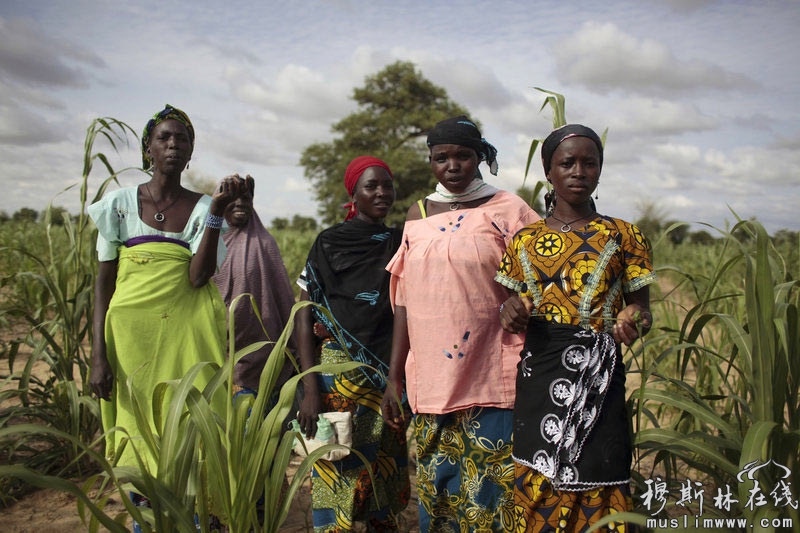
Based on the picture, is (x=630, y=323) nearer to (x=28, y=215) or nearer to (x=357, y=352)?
(x=357, y=352)

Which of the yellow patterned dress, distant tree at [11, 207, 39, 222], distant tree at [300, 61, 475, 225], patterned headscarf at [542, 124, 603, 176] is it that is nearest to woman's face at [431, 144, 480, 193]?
patterned headscarf at [542, 124, 603, 176]

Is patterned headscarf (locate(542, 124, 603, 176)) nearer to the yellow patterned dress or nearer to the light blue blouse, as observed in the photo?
the yellow patterned dress

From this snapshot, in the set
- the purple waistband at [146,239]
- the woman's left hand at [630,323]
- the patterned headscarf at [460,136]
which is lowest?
the woman's left hand at [630,323]

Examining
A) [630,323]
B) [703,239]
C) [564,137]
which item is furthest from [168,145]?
[703,239]

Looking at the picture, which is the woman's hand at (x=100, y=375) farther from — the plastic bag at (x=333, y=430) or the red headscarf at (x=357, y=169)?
the red headscarf at (x=357, y=169)

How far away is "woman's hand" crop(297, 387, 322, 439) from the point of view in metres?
2.18

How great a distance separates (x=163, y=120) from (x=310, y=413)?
1286mm

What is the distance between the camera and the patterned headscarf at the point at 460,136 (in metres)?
1.97

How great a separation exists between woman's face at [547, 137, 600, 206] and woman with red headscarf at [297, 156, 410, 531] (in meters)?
0.83

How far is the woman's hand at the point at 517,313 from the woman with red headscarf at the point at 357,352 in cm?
70

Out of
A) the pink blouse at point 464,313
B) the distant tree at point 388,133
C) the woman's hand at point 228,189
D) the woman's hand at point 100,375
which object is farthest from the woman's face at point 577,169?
the distant tree at point 388,133

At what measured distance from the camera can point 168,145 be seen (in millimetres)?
2195

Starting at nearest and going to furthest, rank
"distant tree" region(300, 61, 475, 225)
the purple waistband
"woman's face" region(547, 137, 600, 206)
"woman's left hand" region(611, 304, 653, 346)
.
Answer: "woman's left hand" region(611, 304, 653, 346), "woman's face" region(547, 137, 600, 206), the purple waistband, "distant tree" region(300, 61, 475, 225)

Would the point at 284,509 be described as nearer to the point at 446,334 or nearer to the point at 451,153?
the point at 446,334
